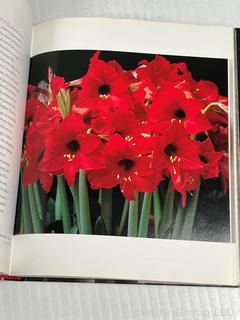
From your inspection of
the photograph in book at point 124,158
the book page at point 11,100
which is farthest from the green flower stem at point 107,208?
the book page at point 11,100

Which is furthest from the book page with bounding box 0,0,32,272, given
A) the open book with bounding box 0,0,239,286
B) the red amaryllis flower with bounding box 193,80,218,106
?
the red amaryllis flower with bounding box 193,80,218,106

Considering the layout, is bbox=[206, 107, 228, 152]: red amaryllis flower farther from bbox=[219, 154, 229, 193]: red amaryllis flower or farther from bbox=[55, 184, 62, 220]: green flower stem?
bbox=[55, 184, 62, 220]: green flower stem

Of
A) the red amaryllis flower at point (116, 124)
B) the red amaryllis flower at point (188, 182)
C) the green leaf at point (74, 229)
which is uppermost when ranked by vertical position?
the red amaryllis flower at point (116, 124)

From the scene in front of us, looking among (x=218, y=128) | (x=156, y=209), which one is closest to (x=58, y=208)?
(x=156, y=209)

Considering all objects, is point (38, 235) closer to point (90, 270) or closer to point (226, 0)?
point (90, 270)

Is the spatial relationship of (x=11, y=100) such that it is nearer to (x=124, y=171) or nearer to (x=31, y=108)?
(x=31, y=108)

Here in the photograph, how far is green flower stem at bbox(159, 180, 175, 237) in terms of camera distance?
1.92 ft

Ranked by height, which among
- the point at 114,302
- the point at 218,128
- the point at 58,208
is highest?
the point at 218,128

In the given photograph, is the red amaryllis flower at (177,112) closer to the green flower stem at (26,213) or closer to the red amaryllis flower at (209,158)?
the red amaryllis flower at (209,158)

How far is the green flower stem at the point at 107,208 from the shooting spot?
58cm

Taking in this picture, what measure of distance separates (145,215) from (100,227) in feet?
0.18

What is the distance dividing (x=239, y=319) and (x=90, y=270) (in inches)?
7.1

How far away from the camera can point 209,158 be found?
0.61 metres

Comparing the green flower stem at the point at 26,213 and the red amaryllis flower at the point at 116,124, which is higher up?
the red amaryllis flower at the point at 116,124
